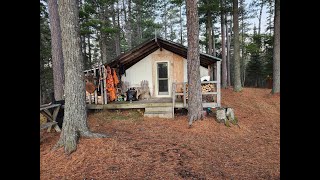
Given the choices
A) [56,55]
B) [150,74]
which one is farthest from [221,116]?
[56,55]

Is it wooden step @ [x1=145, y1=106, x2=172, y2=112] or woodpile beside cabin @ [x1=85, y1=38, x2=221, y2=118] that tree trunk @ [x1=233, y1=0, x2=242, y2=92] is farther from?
wooden step @ [x1=145, y1=106, x2=172, y2=112]

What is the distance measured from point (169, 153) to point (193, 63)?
393 cm

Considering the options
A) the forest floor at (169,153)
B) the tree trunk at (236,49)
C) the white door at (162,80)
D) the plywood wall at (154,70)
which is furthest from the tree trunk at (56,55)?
the tree trunk at (236,49)

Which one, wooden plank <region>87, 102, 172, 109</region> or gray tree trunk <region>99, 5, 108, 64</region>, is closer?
wooden plank <region>87, 102, 172, 109</region>

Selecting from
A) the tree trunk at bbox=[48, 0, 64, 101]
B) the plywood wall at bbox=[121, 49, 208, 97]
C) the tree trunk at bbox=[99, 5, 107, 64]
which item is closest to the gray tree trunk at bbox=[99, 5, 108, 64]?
the tree trunk at bbox=[99, 5, 107, 64]

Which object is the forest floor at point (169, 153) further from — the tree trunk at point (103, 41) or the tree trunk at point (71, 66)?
the tree trunk at point (103, 41)

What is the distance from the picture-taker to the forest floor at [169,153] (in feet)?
13.4

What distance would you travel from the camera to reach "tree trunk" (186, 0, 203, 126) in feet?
24.5

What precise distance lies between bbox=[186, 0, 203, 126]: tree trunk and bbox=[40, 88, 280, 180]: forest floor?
533mm

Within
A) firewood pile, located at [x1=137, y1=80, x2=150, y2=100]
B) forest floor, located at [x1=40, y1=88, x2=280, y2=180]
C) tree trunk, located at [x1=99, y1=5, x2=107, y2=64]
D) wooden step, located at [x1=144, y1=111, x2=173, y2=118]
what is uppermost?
tree trunk, located at [x1=99, y1=5, x2=107, y2=64]

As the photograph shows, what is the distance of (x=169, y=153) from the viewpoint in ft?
16.4

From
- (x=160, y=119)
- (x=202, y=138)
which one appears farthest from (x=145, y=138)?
(x=160, y=119)
